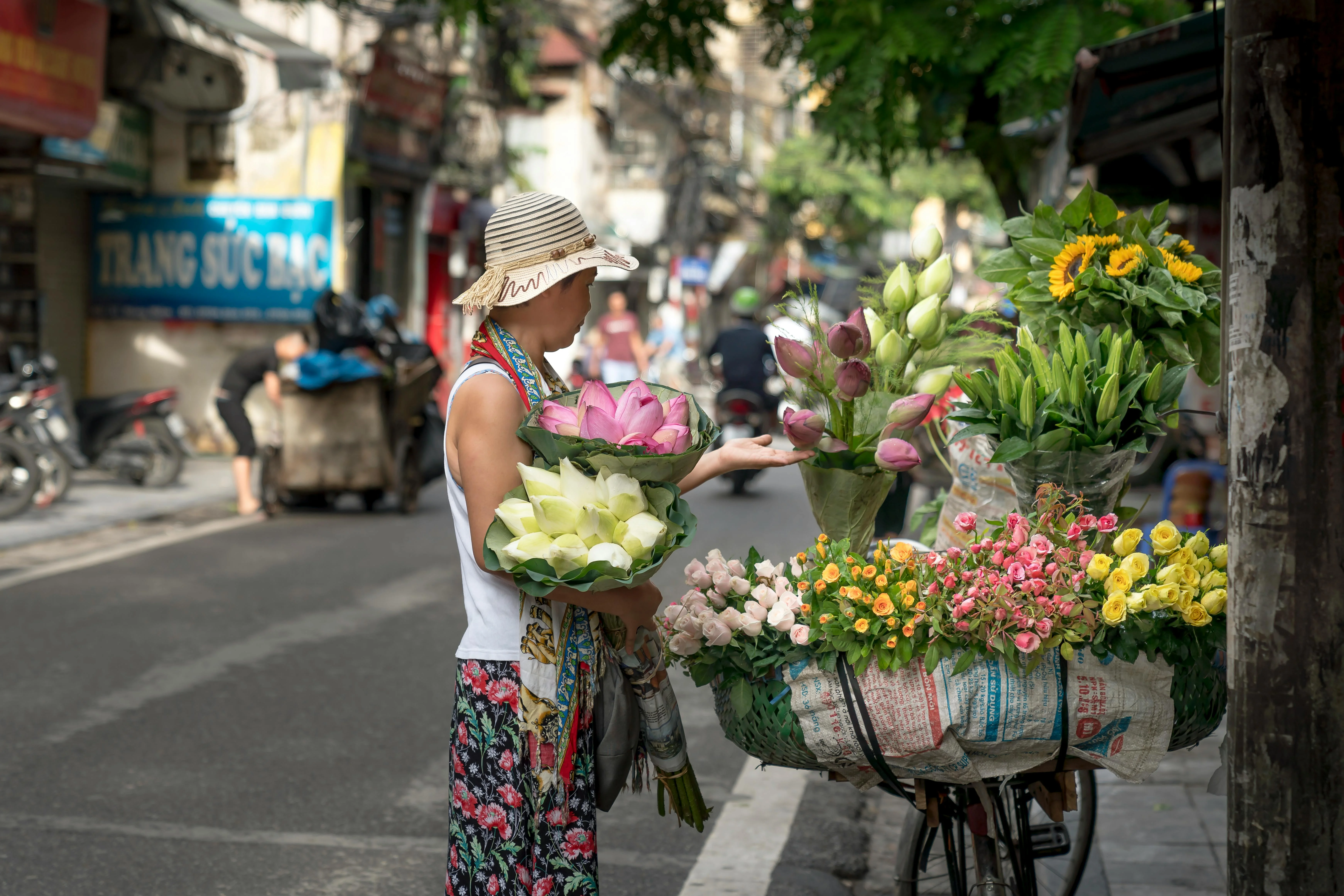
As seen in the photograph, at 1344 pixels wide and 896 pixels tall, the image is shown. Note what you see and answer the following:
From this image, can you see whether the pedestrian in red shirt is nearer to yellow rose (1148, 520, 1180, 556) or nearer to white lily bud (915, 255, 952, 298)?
white lily bud (915, 255, 952, 298)

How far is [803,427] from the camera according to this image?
2.63 meters

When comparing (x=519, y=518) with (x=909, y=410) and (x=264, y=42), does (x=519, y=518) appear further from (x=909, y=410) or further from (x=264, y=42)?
(x=264, y=42)

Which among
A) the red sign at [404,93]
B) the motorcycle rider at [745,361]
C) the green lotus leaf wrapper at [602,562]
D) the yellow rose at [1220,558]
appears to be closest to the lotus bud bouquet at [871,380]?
the green lotus leaf wrapper at [602,562]

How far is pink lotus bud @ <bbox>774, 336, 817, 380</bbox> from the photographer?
106 inches

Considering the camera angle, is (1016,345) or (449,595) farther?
(449,595)

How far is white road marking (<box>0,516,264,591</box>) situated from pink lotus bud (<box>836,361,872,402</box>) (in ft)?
23.1

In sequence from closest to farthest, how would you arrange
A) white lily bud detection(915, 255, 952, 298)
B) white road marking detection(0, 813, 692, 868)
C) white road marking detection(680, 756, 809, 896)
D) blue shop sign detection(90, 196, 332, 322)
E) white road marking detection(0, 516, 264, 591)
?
white lily bud detection(915, 255, 952, 298), white road marking detection(680, 756, 809, 896), white road marking detection(0, 813, 692, 868), white road marking detection(0, 516, 264, 591), blue shop sign detection(90, 196, 332, 322)

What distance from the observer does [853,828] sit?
4719 millimetres

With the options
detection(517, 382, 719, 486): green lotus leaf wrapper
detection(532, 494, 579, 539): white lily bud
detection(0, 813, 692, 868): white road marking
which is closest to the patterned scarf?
detection(517, 382, 719, 486): green lotus leaf wrapper

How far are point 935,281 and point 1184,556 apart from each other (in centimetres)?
72

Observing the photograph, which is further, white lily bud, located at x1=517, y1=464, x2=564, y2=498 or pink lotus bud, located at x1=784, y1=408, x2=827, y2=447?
pink lotus bud, located at x1=784, y1=408, x2=827, y2=447

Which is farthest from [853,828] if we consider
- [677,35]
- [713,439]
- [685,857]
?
[677,35]

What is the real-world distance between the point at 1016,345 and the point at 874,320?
297 mm

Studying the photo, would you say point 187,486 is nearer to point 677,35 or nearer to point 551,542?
point 677,35
